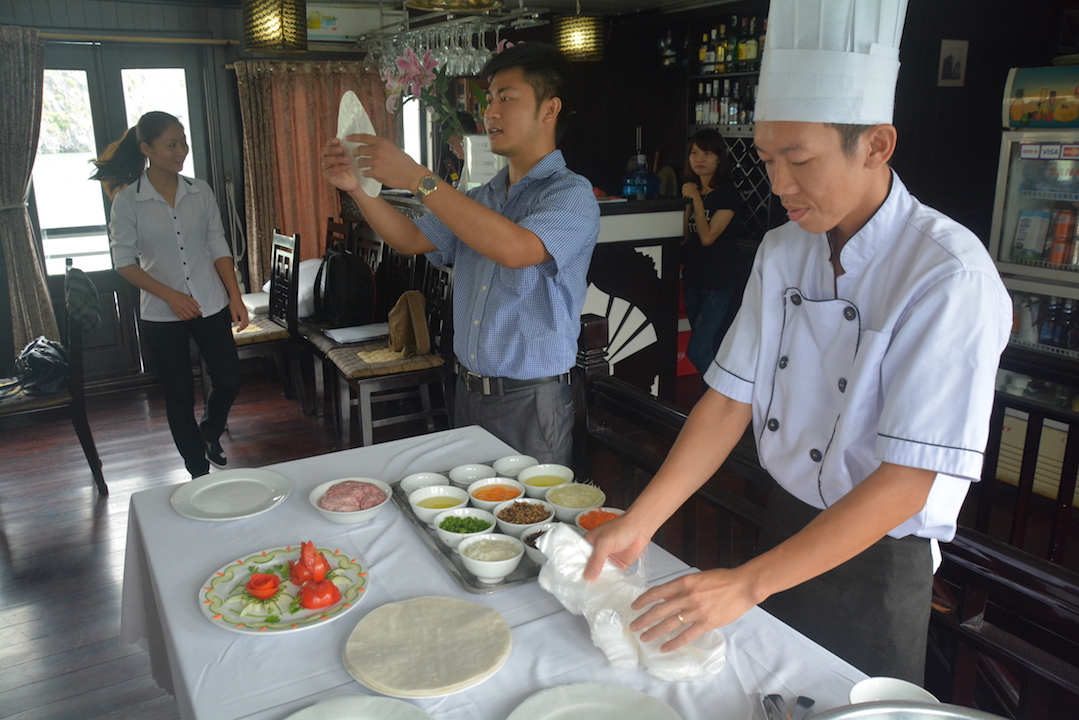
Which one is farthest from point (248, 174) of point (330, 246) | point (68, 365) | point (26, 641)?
point (26, 641)

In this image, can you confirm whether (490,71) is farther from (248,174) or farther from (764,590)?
(248,174)

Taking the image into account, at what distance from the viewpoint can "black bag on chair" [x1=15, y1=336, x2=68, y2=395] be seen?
345 cm

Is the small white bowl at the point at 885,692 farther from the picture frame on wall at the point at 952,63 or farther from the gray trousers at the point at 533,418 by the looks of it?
the picture frame on wall at the point at 952,63

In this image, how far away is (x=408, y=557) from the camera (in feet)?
4.55

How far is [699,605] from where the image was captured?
98cm

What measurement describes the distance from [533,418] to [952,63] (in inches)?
150

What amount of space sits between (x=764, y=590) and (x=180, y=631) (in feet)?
2.78

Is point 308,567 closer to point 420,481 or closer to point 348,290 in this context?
point 420,481

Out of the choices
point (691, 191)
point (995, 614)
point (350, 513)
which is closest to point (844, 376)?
point (350, 513)

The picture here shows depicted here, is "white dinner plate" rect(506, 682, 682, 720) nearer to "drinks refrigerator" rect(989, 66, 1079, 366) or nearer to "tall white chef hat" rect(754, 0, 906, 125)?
"tall white chef hat" rect(754, 0, 906, 125)

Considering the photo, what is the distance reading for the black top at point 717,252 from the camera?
4.34 metres

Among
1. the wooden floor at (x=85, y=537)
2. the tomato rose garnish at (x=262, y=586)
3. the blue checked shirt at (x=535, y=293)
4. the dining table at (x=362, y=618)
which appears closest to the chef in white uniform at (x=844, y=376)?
the dining table at (x=362, y=618)

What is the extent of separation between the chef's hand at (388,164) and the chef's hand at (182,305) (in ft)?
6.28

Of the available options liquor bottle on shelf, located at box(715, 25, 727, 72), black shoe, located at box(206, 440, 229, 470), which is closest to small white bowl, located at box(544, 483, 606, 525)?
black shoe, located at box(206, 440, 229, 470)
